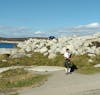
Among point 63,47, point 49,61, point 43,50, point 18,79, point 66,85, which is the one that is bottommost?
point 66,85

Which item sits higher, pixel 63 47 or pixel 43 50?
pixel 63 47

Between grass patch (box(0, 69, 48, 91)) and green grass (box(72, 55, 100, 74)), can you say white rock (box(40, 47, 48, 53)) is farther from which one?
grass patch (box(0, 69, 48, 91))

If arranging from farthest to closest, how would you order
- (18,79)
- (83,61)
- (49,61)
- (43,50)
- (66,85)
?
(43,50)
(49,61)
(83,61)
(18,79)
(66,85)

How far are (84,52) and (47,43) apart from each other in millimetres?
9081

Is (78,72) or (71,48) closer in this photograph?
(78,72)

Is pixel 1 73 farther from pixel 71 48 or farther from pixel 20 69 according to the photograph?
pixel 71 48

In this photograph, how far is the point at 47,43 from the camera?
55656 mm

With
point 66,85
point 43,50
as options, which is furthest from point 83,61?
point 66,85

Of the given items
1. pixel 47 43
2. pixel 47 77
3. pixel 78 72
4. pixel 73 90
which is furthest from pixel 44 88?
pixel 47 43

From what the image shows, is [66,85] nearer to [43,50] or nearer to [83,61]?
[83,61]

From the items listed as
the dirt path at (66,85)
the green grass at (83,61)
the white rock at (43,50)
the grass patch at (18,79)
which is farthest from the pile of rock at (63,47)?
the dirt path at (66,85)

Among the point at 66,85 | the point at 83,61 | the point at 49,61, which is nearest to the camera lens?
the point at 66,85

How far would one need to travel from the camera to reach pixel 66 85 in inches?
1174

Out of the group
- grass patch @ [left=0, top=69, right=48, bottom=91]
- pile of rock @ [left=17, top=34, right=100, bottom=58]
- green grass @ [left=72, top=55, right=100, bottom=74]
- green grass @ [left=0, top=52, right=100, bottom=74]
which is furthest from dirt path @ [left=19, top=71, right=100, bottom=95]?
pile of rock @ [left=17, top=34, right=100, bottom=58]
